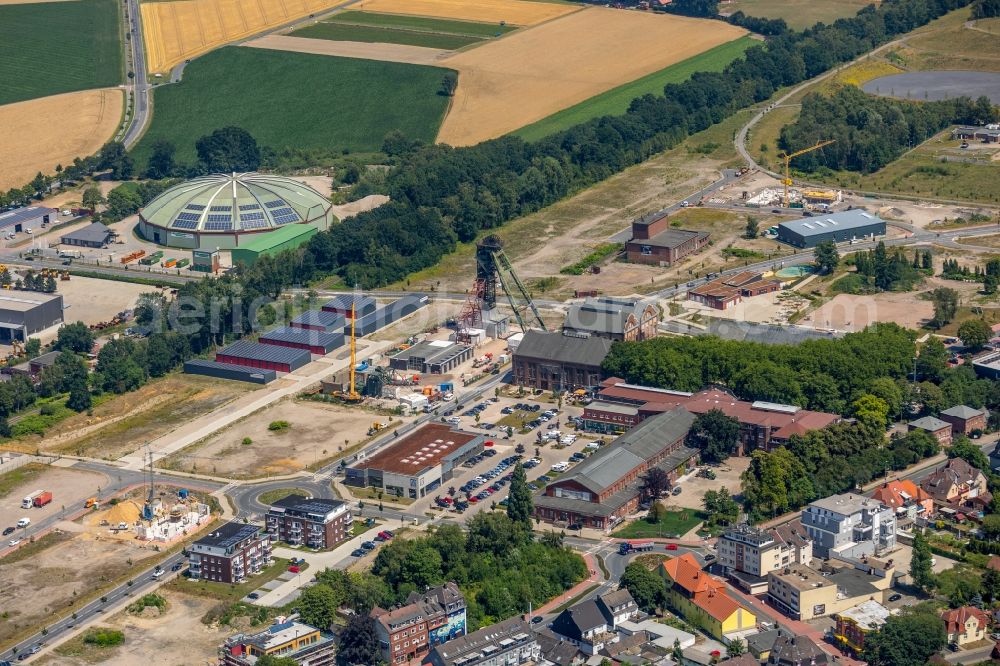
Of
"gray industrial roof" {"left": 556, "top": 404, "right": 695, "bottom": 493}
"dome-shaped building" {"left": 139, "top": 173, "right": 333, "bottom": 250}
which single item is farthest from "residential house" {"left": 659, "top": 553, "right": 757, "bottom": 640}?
Answer: "dome-shaped building" {"left": 139, "top": 173, "right": 333, "bottom": 250}

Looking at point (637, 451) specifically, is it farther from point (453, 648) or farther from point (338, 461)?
point (453, 648)

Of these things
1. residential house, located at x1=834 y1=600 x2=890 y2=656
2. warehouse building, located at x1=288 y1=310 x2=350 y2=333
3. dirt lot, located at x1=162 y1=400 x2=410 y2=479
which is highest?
warehouse building, located at x1=288 y1=310 x2=350 y2=333

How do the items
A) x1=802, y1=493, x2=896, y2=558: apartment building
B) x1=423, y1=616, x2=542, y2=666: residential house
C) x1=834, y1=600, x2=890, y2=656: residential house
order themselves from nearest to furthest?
x1=423, y1=616, x2=542, y2=666: residential house < x1=834, y1=600, x2=890, y2=656: residential house < x1=802, y1=493, x2=896, y2=558: apartment building

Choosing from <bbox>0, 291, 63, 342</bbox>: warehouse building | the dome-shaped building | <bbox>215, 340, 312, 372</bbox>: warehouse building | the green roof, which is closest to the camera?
<bbox>215, 340, 312, 372</bbox>: warehouse building

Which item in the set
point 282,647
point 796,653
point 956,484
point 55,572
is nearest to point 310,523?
point 55,572

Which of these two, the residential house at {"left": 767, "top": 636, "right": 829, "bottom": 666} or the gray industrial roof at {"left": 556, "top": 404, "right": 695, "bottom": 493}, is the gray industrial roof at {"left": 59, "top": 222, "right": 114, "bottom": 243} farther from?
the residential house at {"left": 767, "top": 636, "right": 829, "bottom": 666}

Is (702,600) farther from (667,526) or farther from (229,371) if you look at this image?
(229,371)

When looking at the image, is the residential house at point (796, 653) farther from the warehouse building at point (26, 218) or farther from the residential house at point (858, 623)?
the warehouse building at point (26, 218)
